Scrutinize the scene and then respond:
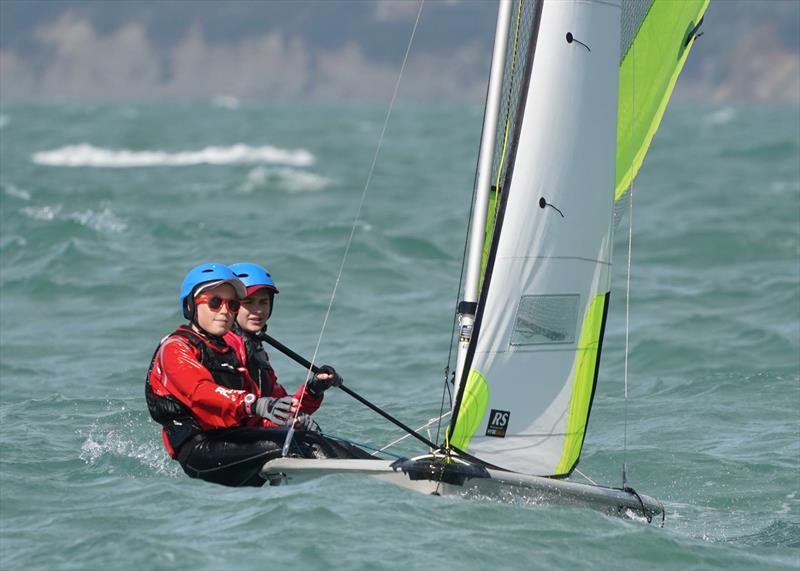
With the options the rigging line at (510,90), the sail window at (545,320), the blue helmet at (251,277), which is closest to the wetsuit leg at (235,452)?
the blue helmet at (251,277)

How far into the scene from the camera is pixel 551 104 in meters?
5.53

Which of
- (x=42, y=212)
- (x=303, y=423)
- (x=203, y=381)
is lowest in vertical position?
(x=303, y=423)

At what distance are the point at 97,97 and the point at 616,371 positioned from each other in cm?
9499

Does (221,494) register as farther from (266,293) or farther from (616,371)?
(616,371)

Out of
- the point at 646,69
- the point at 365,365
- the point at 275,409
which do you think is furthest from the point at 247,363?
the point at 365,365

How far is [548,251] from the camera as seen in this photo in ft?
18.3

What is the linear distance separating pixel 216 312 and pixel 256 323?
33 centimetres

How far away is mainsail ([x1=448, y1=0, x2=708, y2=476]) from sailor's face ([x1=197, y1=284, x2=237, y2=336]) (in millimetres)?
1064

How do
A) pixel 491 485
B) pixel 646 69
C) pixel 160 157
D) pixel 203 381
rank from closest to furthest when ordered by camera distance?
1. pixel 491 485
2. pixel 203 381
3. pixel 646 69
4. pixel 160 157

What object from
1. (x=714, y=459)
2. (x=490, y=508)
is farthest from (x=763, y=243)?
(x=490, y=508)

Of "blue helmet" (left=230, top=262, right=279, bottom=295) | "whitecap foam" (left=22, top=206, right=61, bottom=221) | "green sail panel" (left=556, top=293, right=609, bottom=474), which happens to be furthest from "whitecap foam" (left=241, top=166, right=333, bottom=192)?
"green sail panel" (left=556, top=293, right=609, bottom=474)

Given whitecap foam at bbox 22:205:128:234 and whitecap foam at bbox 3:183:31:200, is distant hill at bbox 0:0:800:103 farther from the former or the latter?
whitecap foam at bbox 22:205:128:234

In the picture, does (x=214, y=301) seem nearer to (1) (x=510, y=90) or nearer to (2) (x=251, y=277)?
(2) (x=251, y=277)

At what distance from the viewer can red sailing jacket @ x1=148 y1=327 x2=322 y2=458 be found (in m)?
5.66
